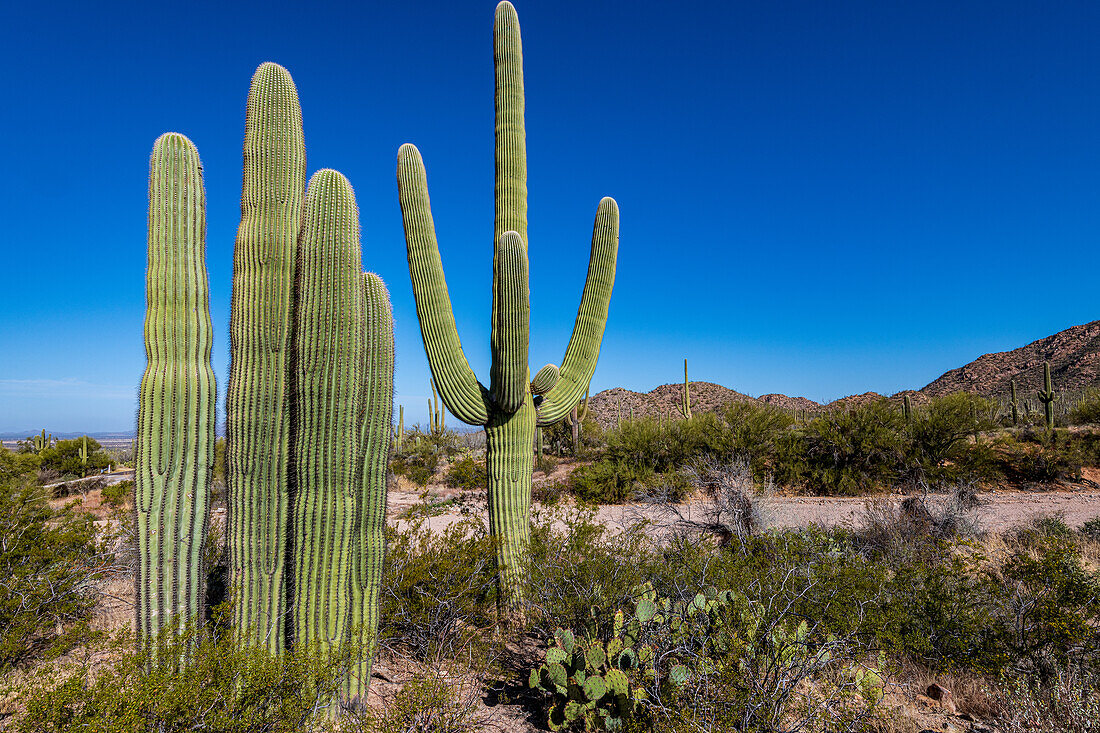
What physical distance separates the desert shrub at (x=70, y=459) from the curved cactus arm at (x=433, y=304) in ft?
57.6

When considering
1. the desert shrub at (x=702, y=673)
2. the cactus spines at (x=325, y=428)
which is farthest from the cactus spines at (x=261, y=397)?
→ the desert shrub at (x=702, y=673)

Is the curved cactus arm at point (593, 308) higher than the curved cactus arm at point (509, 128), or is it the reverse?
the curved cactus arm at point (509, 128)

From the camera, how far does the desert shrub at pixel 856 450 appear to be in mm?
12547

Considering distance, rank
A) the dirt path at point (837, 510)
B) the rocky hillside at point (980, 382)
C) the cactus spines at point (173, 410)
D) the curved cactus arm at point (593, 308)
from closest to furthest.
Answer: the cactus spines at point (173, 410) < the curved cactus arm at point (593, 308) < the dirt path at point (837, 510) < the rocky hillside at point (980, 382)

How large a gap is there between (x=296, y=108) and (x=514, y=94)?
2212 mm

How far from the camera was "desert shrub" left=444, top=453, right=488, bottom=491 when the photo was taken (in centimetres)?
1498

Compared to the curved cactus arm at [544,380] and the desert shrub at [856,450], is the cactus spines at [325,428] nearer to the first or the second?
the curved cactus arm at [544,380]

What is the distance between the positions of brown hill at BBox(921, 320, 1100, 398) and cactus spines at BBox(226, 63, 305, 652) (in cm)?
4323

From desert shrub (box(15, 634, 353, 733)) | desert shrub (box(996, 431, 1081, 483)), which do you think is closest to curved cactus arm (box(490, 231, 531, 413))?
desert shrub (box(15, 634, 353, 733))

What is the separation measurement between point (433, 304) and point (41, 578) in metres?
4.05

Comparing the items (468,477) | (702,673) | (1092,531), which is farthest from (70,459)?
(1092,531)

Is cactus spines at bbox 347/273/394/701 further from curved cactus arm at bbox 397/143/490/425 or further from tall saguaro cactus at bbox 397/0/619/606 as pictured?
curved cactus arm at bbox 397/143/490/425

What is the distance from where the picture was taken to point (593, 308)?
20.0 feet

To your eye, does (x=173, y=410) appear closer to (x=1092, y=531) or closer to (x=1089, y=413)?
(x=1092, y=531)
